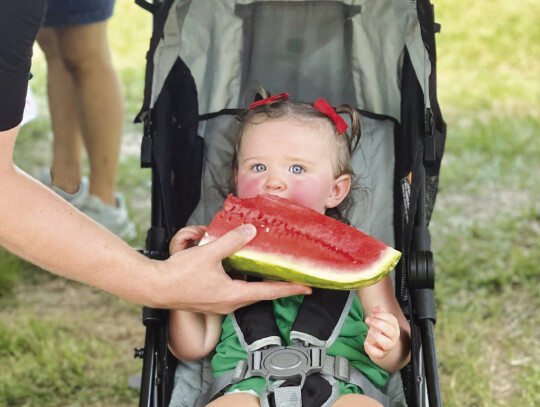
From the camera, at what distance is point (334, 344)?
95.3 inches

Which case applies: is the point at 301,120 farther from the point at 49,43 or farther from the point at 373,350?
the point at 49,43

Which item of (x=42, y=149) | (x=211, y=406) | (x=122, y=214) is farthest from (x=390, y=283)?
(x=42, y=149)

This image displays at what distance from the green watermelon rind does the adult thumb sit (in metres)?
0.06

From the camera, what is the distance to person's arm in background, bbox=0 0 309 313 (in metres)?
1.84

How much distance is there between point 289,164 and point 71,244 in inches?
33.4

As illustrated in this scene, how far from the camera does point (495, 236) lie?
4348 mm

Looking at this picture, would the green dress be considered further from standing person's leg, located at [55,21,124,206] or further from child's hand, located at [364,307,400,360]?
standing person's leg, located at [55,21,124,206]

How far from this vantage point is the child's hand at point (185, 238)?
2582 mm

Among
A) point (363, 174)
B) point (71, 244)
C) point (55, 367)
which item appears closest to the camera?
point (71, 244)

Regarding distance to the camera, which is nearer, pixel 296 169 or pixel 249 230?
pixel 249 230

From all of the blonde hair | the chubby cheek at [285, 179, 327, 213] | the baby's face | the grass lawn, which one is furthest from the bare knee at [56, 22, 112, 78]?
the chubby cheek at [285, 179, 327, 213]

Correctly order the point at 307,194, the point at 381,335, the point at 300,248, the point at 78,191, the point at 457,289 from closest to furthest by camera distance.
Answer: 1. the point at 381,335
2. the point at 300,248
3. the point at 307,194
4. the point at 457,289
5. the point at 78,191

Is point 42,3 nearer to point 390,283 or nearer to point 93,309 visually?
point 390,283

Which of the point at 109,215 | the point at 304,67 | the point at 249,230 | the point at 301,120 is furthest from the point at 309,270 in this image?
the point at 109,215
